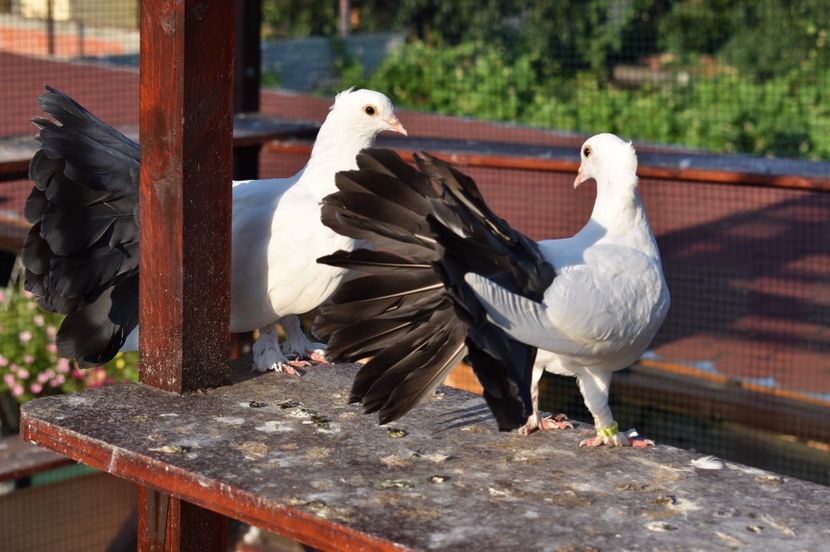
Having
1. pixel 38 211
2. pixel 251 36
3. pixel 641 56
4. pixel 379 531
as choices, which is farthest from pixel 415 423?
pixel 641 56

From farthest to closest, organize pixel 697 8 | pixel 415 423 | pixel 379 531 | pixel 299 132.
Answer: pixel 697 8, pixel 299 132, pixel 415 423, pixel 379 531

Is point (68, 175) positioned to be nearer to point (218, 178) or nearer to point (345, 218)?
point (218, 178)

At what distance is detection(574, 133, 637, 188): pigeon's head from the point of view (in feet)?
8.80

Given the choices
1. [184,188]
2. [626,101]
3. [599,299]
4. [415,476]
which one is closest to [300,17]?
[626,101]

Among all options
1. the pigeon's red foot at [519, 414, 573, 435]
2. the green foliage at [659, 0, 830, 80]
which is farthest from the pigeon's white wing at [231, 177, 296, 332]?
the green foliage at [659, 0, 830, 80]

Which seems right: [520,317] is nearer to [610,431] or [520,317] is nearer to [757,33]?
[610,431]

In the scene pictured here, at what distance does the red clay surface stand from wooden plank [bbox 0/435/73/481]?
248 centimetres

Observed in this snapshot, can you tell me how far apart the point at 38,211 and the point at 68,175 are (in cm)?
10

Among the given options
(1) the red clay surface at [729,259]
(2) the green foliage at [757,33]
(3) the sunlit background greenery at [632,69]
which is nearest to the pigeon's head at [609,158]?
(1) the red clay surface at [729,259]

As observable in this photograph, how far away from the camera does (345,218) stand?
2166 millimetres

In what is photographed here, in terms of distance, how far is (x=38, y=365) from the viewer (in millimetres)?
4727

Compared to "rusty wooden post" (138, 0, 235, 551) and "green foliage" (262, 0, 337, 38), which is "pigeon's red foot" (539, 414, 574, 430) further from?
"green foliage" (262, 0, 337, 38)

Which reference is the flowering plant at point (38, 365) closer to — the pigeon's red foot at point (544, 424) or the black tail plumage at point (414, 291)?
the pigeon's red foot at point (544, 424)

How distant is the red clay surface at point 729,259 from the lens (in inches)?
213
